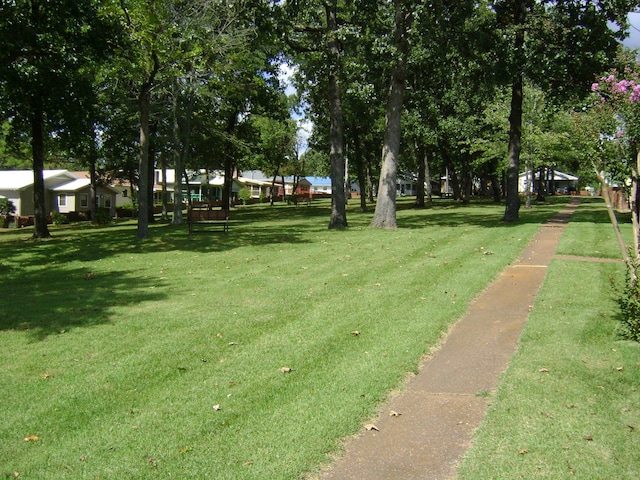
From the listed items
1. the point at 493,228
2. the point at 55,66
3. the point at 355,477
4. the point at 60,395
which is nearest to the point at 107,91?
the point at 55,66

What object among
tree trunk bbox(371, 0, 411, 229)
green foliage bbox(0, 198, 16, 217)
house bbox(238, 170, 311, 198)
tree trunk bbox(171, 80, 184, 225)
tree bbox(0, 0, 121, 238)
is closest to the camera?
tree bbox(0, 0, 121, 238)

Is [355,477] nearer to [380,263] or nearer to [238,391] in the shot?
[238,391]

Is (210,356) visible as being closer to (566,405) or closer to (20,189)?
(566,405)

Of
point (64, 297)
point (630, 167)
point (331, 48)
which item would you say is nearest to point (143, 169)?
point (331, 48)

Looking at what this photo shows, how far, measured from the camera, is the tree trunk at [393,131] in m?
20.2

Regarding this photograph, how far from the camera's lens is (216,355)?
635 cm

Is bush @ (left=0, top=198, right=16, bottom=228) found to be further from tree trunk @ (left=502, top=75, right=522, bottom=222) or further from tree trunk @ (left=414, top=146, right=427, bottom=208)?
tree trunk @ (left=502, top=75, right=522, bottom=222)

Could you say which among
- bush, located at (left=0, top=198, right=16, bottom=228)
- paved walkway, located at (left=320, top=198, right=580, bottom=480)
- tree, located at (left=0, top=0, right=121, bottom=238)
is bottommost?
paved walkway, located at (left=320, top=198, right=580, bottom=480)

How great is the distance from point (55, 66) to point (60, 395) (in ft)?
54.2

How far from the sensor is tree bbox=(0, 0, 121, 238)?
15.8 metres

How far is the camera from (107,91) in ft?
80.6

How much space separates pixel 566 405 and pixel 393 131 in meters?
16.9

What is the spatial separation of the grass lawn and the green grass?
95 millimetres

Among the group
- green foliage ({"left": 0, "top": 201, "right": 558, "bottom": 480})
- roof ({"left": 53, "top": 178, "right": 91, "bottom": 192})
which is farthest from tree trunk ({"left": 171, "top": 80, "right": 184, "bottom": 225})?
roof ({"left": 53, "top": 178, "right": 91, "bottom": 192})
